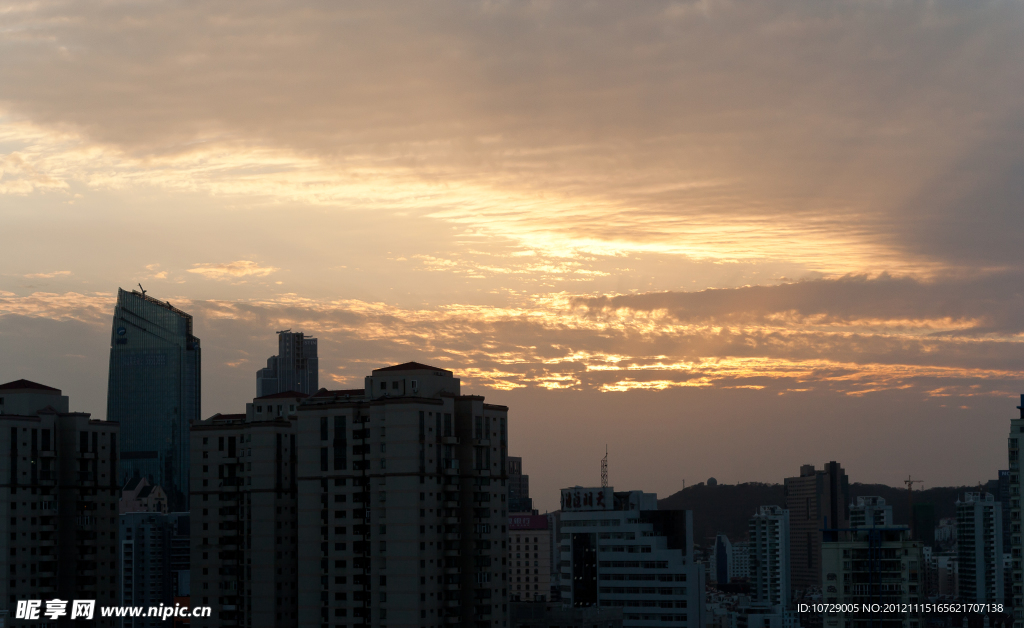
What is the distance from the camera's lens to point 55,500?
166750 millimetres

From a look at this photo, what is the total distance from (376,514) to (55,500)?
51484mm

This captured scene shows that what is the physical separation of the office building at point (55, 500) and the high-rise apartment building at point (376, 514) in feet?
58.7

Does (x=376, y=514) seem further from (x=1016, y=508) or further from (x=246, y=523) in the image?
(x=1016, y=508)

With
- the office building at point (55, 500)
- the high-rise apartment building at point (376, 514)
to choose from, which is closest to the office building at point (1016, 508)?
the high-rise apartment building at point (376, 514)

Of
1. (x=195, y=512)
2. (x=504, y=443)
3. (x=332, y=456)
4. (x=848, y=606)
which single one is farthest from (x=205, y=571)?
(x=848, y=606)

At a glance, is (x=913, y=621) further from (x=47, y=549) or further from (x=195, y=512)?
(x=47, y=549)

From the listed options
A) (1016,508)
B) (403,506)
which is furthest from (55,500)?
(1016,508)

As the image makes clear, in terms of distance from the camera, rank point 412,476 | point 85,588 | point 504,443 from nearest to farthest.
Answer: point 412,476 < point 504,443 < point 85,588

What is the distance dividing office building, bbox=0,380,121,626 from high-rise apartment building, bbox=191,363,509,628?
704 inches

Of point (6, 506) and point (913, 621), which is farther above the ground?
point (6, 506)

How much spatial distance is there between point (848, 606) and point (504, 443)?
51277 millimetres

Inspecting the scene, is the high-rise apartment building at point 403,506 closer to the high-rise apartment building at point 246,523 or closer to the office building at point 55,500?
the high-rise apartment building at point 246,523

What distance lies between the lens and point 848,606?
163250 mm

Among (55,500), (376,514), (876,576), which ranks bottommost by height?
(876,576)
